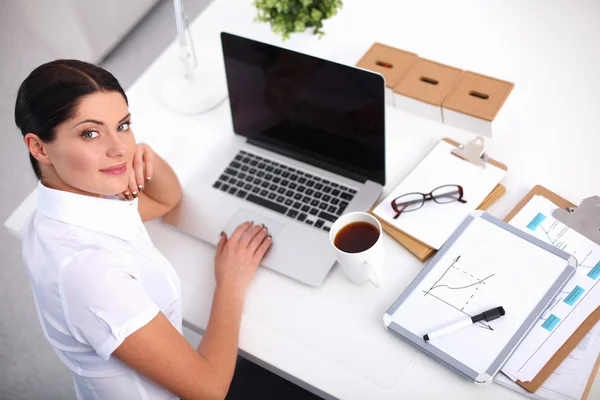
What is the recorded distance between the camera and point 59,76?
1.00 m

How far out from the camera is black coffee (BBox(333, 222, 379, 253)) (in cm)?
114

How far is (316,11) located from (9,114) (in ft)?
6.08

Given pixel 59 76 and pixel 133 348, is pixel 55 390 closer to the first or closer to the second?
pixel 133 348

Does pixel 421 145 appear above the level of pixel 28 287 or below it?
above

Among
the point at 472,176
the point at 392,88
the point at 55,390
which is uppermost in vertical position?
the point at 392,88

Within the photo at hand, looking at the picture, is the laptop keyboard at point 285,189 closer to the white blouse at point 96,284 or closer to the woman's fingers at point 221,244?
the woman's fingers at point 221,244

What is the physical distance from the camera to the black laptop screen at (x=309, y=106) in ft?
3.96

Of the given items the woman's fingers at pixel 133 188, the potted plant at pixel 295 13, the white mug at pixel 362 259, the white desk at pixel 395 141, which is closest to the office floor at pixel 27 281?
the white desk at pixel 395 141

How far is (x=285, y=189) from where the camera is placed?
1336mm

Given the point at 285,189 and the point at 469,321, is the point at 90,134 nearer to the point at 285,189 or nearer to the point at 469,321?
the point at 285,189

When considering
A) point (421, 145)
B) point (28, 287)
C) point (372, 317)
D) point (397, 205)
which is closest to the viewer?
point (372, 317)

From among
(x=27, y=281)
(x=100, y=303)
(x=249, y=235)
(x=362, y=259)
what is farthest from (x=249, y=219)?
(x=27, y=281)

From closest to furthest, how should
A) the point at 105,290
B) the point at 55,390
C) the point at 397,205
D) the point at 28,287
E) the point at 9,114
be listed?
the point at 105,290 → the point at 397,205 → the point at 55,390 → the point at 28,287 → the point at 9,114

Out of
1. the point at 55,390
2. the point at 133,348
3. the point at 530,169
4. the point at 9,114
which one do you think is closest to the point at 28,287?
the point at 55,390
